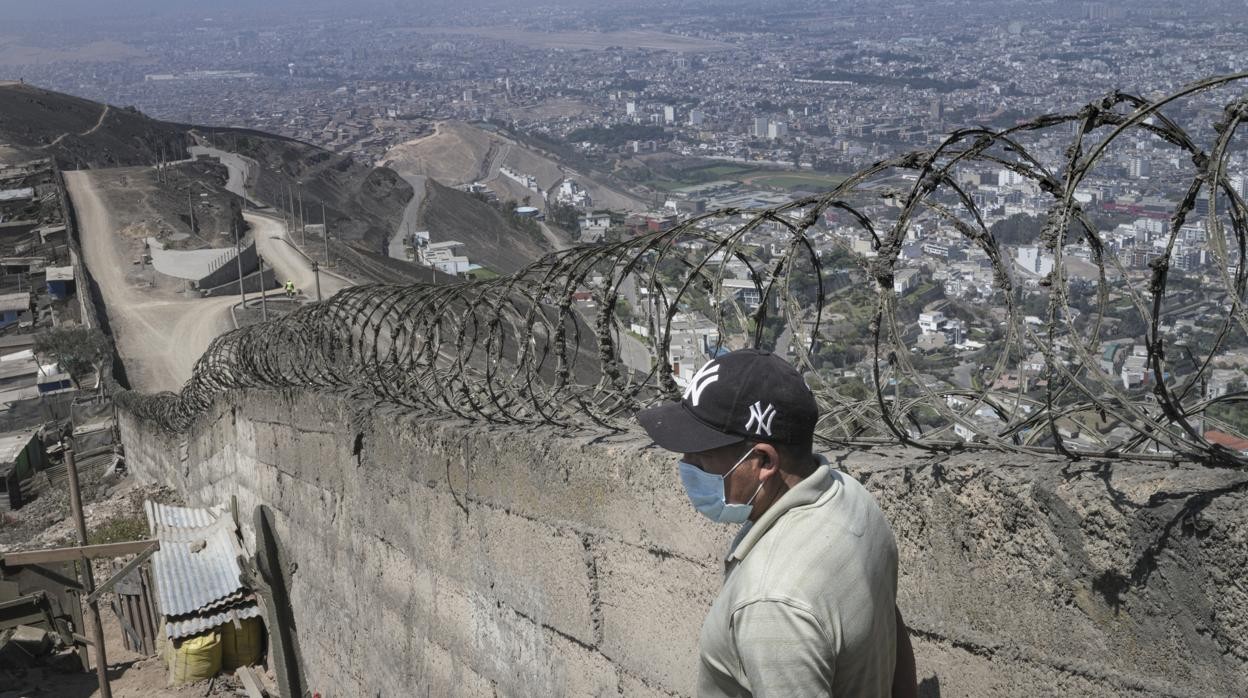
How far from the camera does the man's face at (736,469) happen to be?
2510mm

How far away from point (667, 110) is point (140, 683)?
13292 centimetres

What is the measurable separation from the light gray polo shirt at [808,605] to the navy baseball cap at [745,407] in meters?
0.13

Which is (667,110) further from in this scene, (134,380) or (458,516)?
(458,516)

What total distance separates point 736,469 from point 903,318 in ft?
7.88

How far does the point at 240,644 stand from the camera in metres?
8.44

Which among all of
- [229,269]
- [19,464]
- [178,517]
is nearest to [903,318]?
[178,517]

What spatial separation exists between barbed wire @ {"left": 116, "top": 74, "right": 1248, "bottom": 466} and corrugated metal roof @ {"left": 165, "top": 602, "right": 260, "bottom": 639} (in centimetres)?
199

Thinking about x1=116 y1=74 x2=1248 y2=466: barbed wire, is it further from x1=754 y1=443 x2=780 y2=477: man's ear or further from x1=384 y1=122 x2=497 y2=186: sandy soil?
x1=384 y1=122 x2=497 y2=186: sandy soil

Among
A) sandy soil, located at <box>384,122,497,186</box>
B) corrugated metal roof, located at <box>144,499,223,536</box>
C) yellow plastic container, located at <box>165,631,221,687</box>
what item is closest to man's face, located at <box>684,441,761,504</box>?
yellow plastic container, located at <box>165,631,221,687</box>

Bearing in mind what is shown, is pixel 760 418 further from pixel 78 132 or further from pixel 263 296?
pixel 78 132

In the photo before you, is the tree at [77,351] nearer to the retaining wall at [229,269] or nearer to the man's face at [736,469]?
the retaining wall at [229,269]

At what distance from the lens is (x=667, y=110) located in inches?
5418

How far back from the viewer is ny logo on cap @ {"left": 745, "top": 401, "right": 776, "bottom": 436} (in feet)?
8.03

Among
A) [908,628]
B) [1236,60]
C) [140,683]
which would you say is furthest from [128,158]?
[908,628]
